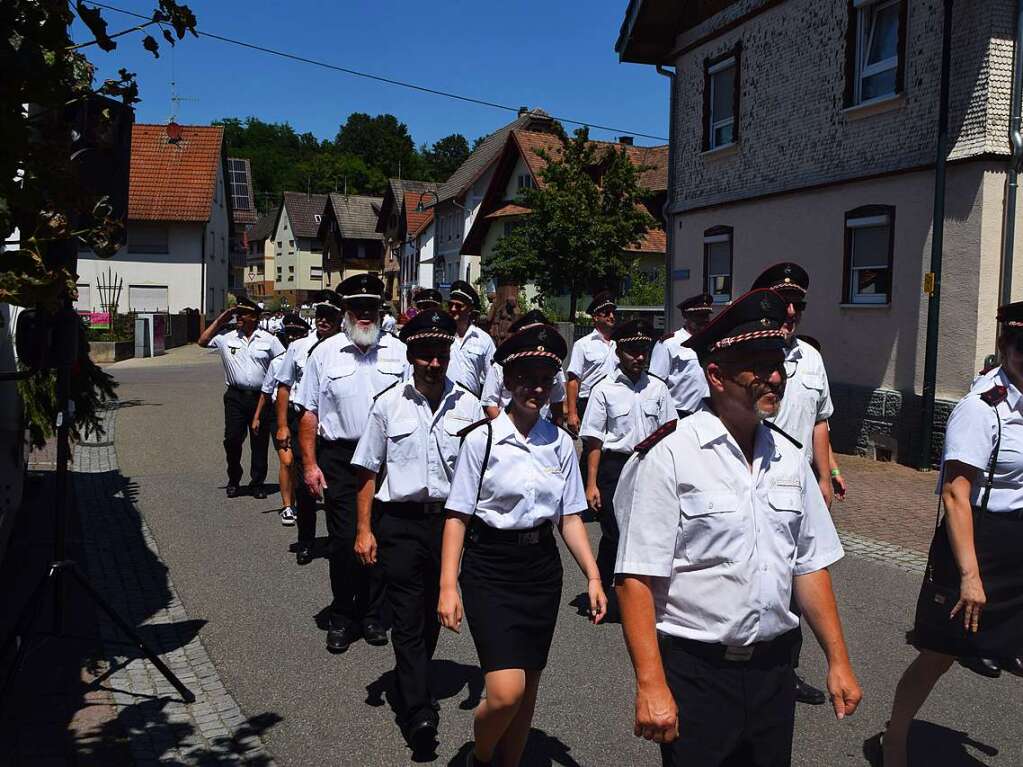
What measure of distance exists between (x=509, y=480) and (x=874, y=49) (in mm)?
13230

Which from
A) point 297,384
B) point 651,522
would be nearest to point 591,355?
point 297,384

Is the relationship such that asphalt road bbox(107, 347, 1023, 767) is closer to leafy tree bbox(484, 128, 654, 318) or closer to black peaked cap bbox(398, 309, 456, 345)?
black peaked cap bbox(398, 309, 456, 345)

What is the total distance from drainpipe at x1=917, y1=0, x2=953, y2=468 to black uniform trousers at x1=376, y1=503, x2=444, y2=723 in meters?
10.1

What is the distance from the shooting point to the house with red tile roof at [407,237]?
205 feet

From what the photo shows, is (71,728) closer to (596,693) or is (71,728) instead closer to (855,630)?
(596,693)

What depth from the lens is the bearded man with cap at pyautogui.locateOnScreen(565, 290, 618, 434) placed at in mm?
9766

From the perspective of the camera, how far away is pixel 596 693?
5.20 meters

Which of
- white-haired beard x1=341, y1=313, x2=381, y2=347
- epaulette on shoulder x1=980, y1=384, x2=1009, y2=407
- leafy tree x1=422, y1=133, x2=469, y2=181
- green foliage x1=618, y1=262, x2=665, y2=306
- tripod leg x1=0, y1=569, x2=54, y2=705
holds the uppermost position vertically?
leafy tree x1=422, y1=133, x2=469, y2=181

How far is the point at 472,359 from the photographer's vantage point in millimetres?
9727

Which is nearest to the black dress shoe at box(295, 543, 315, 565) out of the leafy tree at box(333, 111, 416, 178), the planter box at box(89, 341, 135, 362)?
the planter box at box(89, 341, 135, 362)

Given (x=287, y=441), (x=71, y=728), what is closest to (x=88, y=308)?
(x=287, y=441)

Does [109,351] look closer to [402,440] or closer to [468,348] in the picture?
[468,348]

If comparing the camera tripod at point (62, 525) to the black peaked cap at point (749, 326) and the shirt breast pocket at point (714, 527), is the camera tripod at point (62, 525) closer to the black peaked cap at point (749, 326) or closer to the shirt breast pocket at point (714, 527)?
the shirt breast pocket at point (714, 527)

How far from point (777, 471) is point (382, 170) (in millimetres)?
111064
